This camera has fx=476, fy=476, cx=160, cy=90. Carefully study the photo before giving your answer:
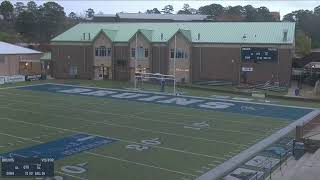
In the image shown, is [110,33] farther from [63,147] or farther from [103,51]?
[63,147]

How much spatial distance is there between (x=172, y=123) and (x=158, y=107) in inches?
298

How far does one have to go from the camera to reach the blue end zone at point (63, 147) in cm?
2425

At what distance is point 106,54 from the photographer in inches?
2601

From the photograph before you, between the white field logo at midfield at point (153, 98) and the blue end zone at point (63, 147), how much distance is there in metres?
15.9

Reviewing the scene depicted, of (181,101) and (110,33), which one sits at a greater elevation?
(110,33)

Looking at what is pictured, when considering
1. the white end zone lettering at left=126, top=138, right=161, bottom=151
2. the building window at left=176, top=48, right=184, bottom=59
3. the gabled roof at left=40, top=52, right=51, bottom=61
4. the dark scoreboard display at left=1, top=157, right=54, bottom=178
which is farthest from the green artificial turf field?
the gabled roof at left=40, top=52, right=51, bottom=61

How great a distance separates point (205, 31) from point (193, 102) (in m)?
20.2

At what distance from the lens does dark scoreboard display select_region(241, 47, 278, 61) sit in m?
56.4

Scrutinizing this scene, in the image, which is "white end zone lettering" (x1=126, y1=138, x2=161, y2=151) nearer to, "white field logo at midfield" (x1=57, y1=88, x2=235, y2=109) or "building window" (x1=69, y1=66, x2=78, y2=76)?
"white field logo at midfield" (x1=57, y1=88, x2=235, y2=109)

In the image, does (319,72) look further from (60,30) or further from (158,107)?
(60,30)

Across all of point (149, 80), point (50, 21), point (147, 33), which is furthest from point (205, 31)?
point (50, 21)

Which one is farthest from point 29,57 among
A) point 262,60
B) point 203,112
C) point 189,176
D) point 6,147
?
point 189,176

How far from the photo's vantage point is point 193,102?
44750mm

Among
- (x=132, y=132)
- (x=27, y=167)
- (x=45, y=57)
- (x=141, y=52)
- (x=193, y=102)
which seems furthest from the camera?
(x=45, y=57)
